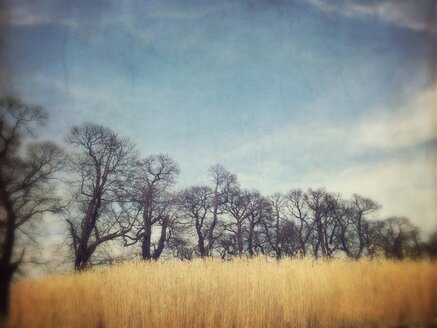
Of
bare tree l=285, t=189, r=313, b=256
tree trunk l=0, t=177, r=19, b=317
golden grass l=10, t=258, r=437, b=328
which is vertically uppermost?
bare tree l=285, t=189, r=313, b=256

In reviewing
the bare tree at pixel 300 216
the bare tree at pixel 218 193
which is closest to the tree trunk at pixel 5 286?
the bare tree at pixel 218 193

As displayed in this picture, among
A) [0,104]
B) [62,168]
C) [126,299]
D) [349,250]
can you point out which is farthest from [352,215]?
[0,104]

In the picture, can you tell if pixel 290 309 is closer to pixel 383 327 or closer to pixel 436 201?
pixel 383 327

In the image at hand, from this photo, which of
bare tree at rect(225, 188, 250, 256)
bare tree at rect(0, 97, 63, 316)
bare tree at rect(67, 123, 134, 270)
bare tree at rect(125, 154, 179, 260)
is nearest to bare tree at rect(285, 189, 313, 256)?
bare tree at rect(225, 188, 250, 256)

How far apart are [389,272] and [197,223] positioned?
542cm

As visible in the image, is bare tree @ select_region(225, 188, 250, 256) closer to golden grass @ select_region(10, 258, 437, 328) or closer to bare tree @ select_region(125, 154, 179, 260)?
bare tree @ select_region(125, 154, 179, 260)

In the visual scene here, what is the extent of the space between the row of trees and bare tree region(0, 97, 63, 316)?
1 centimetres

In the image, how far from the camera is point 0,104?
418 cm

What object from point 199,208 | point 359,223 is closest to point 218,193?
point 199,208

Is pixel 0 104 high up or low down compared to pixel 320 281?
up

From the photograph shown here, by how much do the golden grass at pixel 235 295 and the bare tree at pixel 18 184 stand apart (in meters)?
0.36

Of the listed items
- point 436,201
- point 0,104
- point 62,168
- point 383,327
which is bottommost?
point 383,327

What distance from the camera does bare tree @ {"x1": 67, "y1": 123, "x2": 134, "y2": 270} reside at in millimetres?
5327

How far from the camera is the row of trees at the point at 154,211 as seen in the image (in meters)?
4.27
